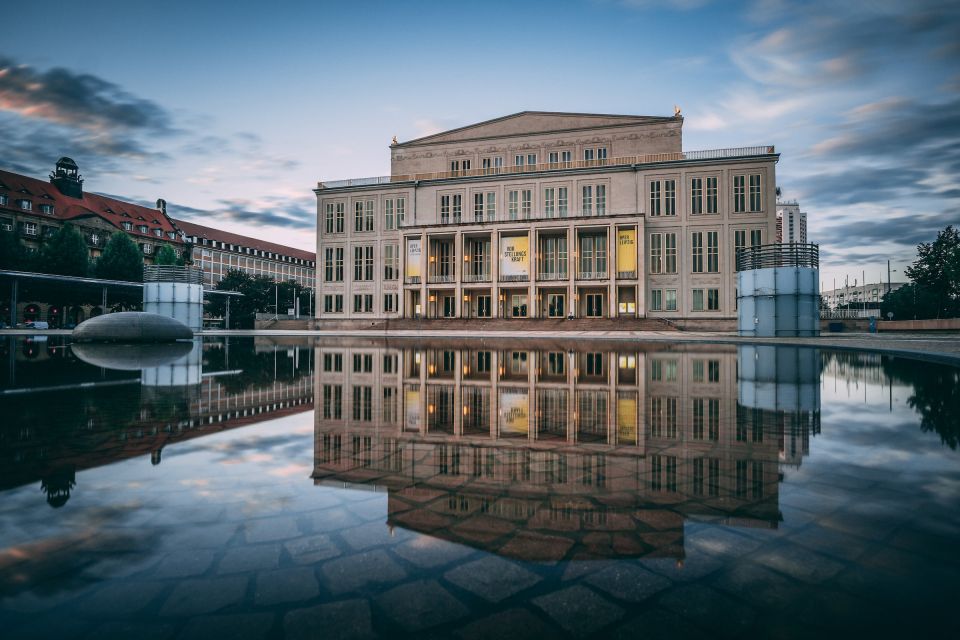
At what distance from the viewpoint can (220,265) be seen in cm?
11556

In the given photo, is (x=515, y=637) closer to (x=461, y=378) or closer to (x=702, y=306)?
(x=461, y=378)

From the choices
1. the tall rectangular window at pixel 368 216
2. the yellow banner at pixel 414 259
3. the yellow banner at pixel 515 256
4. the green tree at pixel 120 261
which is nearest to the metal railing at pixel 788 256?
the yellow banner at pixel 515 256

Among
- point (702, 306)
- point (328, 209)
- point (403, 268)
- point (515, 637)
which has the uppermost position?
Result: point (328, 209)

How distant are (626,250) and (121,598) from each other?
50159mm

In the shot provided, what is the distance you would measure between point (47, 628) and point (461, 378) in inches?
367

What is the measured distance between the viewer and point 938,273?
68750mm

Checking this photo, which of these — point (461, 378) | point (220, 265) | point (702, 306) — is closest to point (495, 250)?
point (702, 306)

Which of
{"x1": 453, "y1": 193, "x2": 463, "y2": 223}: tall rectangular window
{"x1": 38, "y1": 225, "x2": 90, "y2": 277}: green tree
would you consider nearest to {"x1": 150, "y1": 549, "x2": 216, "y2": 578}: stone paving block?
{"x1": 453, "y1": 193, "x2": 463, "y2": 223}: tall rectangular window

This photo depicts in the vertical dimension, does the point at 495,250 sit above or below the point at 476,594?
above

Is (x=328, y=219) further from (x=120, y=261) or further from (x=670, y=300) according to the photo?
(x=670, y=300)

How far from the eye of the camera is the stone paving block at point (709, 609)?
7.21 ft

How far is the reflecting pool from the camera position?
7.56 feet

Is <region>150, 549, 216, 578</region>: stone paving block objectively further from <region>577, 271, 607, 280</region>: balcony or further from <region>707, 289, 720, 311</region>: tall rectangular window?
<region>707, 289, 720, 311</region>: tall rectangular window

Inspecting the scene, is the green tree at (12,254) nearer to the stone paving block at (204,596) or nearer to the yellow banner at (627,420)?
the yellow banner at (627,420)
